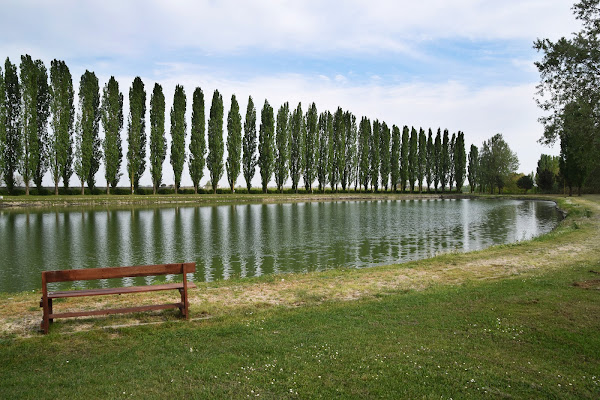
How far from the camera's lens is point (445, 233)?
25125 millimetres

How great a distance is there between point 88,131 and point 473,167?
89.4m

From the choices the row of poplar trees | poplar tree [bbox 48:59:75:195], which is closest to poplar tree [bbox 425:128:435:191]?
the row of poplar trees

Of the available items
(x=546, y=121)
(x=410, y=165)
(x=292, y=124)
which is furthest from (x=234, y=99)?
(x=546, y=121)

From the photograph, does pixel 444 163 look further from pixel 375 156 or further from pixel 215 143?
→ pixel 215 143

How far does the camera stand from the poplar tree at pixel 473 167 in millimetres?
100188

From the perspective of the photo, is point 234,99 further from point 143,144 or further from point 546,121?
point 546,121

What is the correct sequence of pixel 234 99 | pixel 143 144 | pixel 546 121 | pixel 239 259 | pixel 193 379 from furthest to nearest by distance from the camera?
pixel 234 99 < pixel 143 144 < pixel 239 259 < pixel 546 121 < pixel 193 379

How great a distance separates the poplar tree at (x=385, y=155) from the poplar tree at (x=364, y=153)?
396 cm

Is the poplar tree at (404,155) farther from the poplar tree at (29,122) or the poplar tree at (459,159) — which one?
the poplar tree at (29,122)

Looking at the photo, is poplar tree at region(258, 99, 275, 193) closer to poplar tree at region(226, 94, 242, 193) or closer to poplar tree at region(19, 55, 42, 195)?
poplar tree at region(226, 94, 242, 193)

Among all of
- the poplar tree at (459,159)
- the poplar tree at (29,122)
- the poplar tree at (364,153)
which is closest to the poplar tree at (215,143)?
the poplar tree at (29,122)

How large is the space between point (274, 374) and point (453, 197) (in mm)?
92667

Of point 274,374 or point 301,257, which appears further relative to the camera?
point 301,257

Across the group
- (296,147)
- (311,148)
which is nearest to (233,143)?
(296,147)
